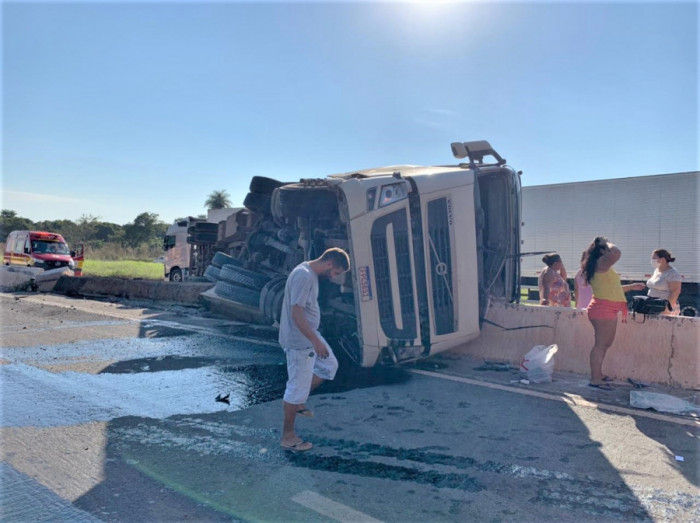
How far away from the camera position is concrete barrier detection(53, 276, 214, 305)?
13.4 m

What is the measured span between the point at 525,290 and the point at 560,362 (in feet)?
40.6

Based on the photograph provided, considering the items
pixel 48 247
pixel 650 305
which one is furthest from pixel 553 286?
pixel 48 247

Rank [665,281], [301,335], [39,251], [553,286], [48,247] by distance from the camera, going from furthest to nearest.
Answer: [48,247], [39,251], [553,286], [665,281], [301,335]

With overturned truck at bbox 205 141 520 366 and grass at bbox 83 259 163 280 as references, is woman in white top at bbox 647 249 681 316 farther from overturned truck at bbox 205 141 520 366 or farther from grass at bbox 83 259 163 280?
grass at bbox 83 259 163 280

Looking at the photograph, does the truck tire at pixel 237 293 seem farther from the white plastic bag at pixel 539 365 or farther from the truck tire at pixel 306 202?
the white plastic bag at pixel 539 365

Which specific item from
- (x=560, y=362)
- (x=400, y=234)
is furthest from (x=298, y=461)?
(x=560, y=362)

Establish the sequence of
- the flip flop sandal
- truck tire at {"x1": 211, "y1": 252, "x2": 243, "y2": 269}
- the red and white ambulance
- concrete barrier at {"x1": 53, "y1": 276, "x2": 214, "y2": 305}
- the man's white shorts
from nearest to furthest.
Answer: the flip flop sandal < the man's white shorts < truck tire at {"x1": 211, "y1": 252, "x2": 243, "y2": 269} < concrete barrier at {"x1": 53, "y1": 276, "x2": 214, "y2": 305} < the red and white ambulance

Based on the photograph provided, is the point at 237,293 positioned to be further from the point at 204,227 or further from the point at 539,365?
the point at 204,227

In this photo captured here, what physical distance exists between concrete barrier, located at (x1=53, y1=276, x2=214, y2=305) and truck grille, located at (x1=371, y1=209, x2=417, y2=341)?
8174mm

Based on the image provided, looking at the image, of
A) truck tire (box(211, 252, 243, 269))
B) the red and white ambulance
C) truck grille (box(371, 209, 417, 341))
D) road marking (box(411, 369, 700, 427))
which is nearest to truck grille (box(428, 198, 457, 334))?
truck grille (box(371, 209, 417, 341))

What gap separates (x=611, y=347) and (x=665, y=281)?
1806mm

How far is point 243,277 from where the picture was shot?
23.5 feet

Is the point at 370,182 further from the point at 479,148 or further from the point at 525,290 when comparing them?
the point at 525,290

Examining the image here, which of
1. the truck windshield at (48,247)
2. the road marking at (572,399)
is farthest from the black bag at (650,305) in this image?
the truck windshield at (48,247)
